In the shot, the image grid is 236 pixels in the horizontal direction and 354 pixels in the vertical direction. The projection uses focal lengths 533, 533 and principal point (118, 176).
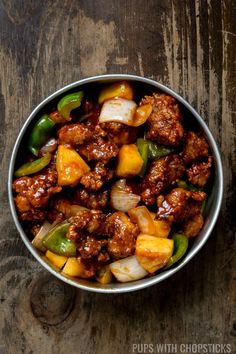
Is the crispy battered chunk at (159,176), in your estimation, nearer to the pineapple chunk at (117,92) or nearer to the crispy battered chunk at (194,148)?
Result: the crispy battered chunk at (194,148)

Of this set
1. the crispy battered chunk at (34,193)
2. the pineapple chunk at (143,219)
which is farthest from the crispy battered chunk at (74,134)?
the pineapple chunk at (143,219)

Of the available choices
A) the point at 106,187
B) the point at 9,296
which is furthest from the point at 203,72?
the point at 9,296

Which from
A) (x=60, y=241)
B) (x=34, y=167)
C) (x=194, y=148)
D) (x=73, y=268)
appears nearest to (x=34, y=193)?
(x=34, y=167)

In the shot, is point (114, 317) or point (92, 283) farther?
point (114, 317)

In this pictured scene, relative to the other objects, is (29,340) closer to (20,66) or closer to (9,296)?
(9,296)

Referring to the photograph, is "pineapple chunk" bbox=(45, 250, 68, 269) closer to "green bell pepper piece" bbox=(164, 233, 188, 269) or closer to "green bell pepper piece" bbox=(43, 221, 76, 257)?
"green bell pepper piece" bbox=(43, 221, 76, 257)

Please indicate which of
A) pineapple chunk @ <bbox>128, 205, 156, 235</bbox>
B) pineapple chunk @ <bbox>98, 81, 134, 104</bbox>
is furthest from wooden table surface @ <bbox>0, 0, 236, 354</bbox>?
pineapple chunk @ <bbox>128, 205, 156, 235</bbox>
